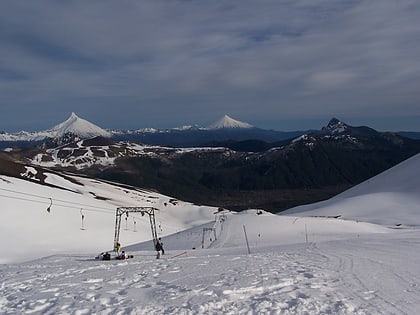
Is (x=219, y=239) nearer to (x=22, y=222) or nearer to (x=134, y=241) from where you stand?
(x=134, y=241)

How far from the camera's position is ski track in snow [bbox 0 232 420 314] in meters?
12.4

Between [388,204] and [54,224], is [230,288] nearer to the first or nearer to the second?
[54,224]

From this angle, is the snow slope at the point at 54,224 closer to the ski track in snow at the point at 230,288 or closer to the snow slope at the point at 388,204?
the ski track in snow at the point at 230,288

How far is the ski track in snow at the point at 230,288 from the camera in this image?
1240 cm

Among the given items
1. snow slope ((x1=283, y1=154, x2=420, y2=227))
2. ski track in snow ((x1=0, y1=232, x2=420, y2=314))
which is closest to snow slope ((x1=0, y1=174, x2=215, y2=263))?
ski track in snow ((x1=0, y1=232, x2=420, y2=314))

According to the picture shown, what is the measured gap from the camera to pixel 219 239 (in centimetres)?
4891

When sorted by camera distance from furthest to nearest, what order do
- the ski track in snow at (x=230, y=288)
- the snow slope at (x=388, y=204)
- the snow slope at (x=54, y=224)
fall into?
the snow slope at (x=388, y=204)
the snow slope at (x=54, y=224)
the ski track in snow at (x=230, y=288)

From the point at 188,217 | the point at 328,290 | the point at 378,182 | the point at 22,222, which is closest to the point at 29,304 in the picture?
the point at 328,290

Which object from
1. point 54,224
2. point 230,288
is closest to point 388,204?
point 54,224

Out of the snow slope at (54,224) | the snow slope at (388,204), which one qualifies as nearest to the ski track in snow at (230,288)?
the snow slope at (54,224)

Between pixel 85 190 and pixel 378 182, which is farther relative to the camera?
pixel 85 190

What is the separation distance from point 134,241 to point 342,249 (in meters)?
46.0

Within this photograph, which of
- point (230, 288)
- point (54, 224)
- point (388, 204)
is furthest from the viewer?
point (388, 204)

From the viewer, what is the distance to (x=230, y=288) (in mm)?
14391
